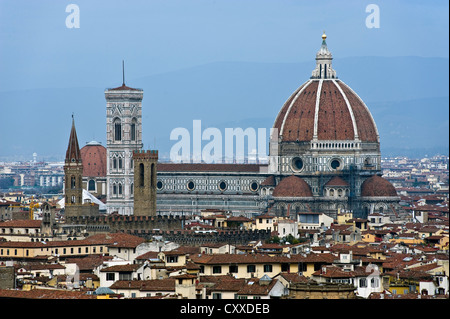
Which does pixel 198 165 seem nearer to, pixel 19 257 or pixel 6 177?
pixel 6 177

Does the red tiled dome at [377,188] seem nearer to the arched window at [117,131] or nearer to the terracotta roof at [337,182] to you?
the terracotta roof at [337,182]

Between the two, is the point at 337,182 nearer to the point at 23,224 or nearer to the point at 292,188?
the point at 292,188

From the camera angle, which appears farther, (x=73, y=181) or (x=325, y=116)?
(x=325, y=116)

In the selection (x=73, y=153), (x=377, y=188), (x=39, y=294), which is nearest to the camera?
(x=39, y=294)

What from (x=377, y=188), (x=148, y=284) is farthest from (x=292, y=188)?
(x=148, y=284)

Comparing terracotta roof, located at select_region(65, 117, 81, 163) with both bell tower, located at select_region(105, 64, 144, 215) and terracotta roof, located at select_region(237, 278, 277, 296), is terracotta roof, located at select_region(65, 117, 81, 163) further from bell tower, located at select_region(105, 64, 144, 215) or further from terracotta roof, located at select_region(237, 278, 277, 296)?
terracotta roof, located at select_region(237, 278, 277, 296)
